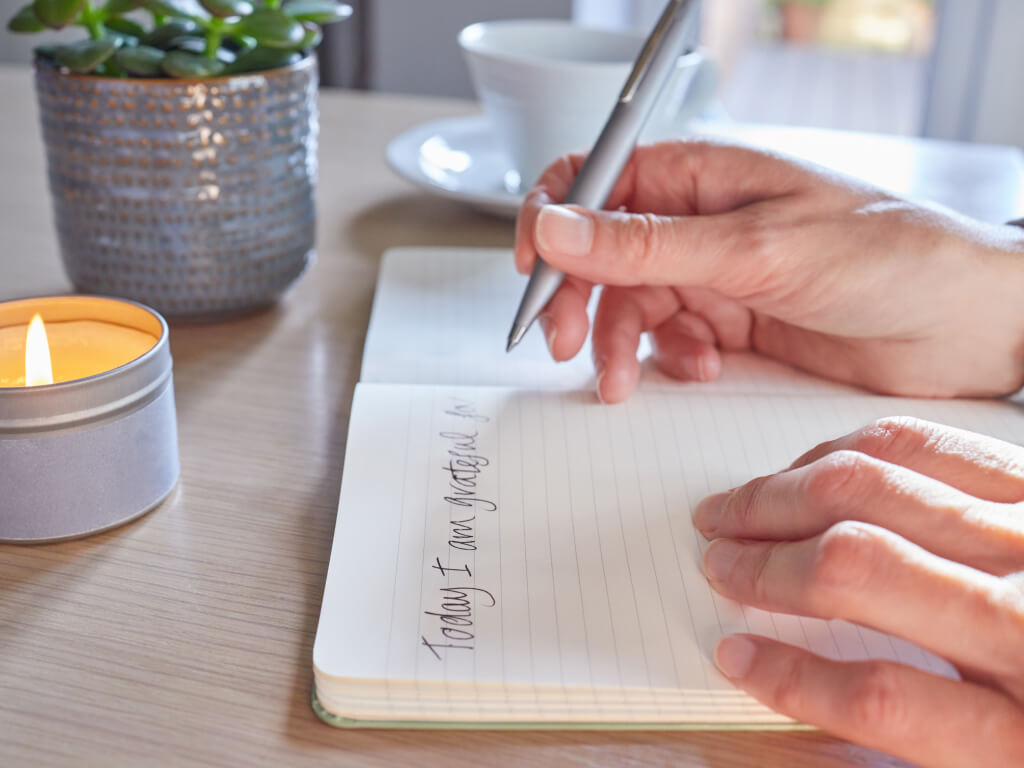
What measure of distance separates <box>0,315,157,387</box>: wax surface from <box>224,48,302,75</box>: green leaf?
0.22 metres

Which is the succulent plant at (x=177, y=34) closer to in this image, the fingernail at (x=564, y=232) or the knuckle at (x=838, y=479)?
the fingernail at (x=564, y=232)

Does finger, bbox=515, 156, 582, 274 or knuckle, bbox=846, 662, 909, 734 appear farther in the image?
finger, bbox=515, 156, 582, 274

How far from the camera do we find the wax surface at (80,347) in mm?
459

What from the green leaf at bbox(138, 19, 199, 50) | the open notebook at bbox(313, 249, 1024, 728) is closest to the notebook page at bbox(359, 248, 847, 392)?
the open notebook at bbox(313, 249, 1024, 728)

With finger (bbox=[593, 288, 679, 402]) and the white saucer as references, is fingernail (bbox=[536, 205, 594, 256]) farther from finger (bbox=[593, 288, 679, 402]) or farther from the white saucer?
the white saucer

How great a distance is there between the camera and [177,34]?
0.61 m

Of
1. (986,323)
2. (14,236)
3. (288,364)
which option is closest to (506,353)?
(288,364)

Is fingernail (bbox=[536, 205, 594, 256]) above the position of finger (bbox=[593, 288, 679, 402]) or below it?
above

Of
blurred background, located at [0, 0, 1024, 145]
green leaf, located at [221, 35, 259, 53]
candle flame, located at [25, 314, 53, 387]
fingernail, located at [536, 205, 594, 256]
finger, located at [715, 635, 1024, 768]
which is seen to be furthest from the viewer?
blurred background, located at [0, 0, 1024, 145]

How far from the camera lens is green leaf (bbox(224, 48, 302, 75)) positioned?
0.60 meters

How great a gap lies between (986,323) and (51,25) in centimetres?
57

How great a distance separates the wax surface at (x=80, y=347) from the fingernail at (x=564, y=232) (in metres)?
0.21

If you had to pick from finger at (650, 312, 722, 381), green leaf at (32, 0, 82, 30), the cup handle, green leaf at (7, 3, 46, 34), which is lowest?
finger at (650, 312, 722, 381)

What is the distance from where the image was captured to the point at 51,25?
54 cm
